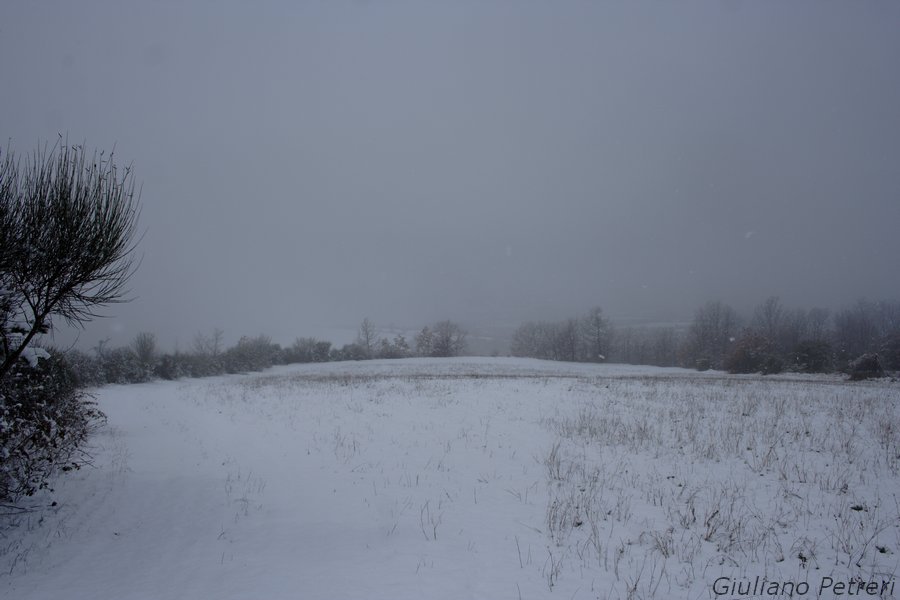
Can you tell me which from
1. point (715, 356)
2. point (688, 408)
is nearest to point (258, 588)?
point (688, 408)

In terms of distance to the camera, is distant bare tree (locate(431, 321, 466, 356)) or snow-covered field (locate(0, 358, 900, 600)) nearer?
snow-covered field (locate(0, 358, 900, 600))

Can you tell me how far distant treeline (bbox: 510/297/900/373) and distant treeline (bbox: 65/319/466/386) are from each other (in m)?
21.0

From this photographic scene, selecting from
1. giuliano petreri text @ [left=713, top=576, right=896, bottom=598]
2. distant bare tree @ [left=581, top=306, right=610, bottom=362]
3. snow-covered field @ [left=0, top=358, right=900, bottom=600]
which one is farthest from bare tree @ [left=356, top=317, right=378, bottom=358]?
giuliano petreri text @ [left=713, top=576, right=896, bottom=598]

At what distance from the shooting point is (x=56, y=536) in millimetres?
5879

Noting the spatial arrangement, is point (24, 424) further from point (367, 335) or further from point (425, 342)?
point (367, 335)

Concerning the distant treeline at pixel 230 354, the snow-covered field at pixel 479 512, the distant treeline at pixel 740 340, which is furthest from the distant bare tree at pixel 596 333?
the snow-covered field at pixel 479 512

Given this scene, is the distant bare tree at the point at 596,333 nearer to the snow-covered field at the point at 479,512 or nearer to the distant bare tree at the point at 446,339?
the distant bare tree at the point at 446,339

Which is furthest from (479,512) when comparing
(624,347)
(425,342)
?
(624,347)

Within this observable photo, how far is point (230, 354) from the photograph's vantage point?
47.1 metres

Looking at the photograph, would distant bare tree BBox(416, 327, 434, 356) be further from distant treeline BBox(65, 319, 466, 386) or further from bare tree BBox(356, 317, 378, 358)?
bare tree BBox(356, 317, 378, 358)

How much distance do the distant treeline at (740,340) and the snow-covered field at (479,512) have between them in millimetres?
35084

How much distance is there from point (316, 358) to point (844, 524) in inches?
2510

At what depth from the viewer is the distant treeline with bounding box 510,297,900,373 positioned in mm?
38812

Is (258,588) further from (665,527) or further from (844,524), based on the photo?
(844,524)
